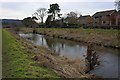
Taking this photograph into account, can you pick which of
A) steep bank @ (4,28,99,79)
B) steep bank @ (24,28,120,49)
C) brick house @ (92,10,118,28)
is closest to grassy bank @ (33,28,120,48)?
steep bank @ (24,28,120,49)

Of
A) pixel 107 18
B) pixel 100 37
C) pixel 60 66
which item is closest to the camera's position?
pixel 60 66

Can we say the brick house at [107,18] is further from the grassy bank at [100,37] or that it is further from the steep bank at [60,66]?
the steep bank at [60,66]

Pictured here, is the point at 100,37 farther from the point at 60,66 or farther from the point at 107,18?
the point at 107,18

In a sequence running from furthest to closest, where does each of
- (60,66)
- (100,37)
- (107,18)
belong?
Answer: (107,18) < (100,37) < (60,66)

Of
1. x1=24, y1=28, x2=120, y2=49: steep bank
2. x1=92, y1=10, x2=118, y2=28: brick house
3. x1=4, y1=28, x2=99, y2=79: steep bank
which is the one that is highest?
x1=92, y1=10, x2=118, y2=28: brick house

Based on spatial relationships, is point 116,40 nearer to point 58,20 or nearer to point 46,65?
point 46,65

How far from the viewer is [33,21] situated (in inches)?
3900

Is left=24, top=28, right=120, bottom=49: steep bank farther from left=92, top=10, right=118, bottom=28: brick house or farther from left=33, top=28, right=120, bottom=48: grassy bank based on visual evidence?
left=92, top=10, right=118, bottom=28: brick house

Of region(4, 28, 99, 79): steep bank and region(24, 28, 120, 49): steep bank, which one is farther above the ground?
region(24, 28, 120, 49): steep bank

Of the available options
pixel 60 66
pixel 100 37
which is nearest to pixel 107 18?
pixel 100 37

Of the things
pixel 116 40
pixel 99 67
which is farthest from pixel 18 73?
pixel 116 40

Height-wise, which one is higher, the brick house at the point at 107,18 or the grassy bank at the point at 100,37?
the brick house at the point at 107,18

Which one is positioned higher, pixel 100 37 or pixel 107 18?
pixel 107 18

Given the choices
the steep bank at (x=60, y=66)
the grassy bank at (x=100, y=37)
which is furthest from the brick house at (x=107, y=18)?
the steep bank at (x=60, y=66)
